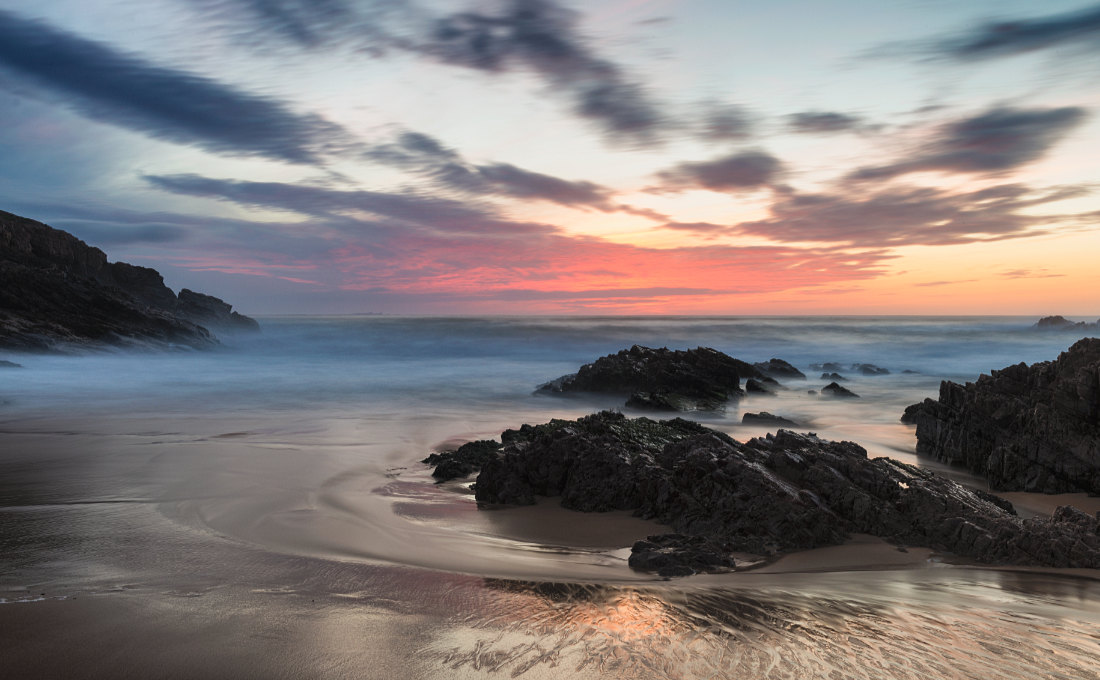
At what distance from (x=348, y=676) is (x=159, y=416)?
50.3 feet

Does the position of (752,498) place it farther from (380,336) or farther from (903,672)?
(380,336)

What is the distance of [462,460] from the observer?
31.1 feet

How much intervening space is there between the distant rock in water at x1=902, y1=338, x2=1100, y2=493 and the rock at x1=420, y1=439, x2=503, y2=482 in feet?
26.6

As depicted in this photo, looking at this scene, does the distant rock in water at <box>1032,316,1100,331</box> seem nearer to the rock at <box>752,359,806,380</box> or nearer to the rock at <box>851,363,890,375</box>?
the rock at <box>851,363,890,375</box>

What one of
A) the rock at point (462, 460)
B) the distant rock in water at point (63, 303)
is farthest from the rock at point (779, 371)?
the distant rock in water at point (63, 303)

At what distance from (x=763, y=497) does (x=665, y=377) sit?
14425 millimetres

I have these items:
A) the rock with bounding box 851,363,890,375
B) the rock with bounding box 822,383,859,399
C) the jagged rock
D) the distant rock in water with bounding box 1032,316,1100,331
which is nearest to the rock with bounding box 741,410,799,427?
the rock with bounding box 822,383,859,399

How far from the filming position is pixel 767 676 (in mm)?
3486

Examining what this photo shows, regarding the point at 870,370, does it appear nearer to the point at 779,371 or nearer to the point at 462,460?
the point at 779,371

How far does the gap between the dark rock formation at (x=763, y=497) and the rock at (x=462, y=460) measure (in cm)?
115

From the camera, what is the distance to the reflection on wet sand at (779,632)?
3.58m

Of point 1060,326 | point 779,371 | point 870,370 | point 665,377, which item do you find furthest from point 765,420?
point 1060,326

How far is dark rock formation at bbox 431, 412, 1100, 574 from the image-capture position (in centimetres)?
565

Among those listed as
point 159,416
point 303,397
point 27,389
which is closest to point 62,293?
point 27,389
